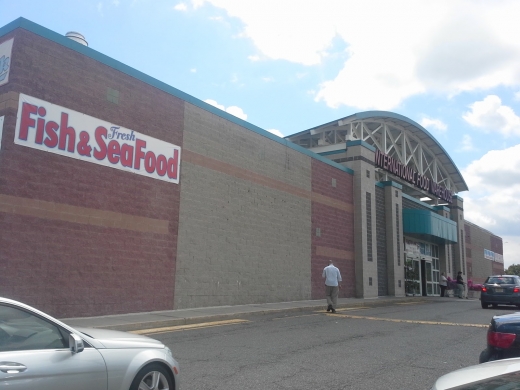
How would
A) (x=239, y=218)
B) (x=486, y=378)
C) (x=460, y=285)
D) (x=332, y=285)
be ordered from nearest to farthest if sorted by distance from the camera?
(x=486, y=378)
(x=332, y=285)
(x=239, y=218)
(x=460, y=285)

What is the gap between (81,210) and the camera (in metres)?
12.4

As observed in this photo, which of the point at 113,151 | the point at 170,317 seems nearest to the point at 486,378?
the point at 170,317

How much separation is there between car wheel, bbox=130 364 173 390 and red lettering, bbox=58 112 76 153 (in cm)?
873

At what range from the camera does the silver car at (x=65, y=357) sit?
384 centimetres

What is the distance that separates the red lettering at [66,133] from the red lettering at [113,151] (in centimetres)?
108

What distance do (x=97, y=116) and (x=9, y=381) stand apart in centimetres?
1039

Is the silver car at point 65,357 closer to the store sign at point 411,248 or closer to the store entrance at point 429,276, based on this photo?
the store sign at point 411,248

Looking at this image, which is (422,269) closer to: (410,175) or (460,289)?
(460,289)

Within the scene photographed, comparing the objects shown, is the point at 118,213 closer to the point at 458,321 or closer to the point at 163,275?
the point at 163,275

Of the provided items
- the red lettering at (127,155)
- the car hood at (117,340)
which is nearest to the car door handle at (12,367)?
the car hood at (117,340)

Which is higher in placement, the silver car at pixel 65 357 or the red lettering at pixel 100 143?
the red lettering at pixel 100 143

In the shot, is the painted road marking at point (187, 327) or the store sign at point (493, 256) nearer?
the painted road marking at point (187, 327)

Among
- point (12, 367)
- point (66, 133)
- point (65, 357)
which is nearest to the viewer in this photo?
point (12, 367)

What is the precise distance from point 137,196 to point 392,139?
21.8 metres
